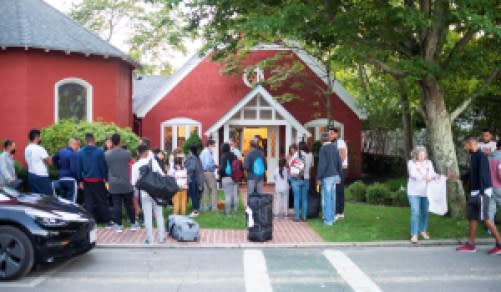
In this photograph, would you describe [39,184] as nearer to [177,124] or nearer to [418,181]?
[418,181]

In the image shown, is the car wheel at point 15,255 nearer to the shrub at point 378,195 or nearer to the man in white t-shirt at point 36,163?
the man in white t-shirt at point 36,163

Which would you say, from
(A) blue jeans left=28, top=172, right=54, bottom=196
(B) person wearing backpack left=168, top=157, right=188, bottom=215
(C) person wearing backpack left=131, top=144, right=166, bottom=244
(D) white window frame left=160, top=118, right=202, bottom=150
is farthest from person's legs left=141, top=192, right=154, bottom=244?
(D) white window frame left=160, top=118, right=202, bottom=150

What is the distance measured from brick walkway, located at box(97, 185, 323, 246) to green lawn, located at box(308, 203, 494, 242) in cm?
32

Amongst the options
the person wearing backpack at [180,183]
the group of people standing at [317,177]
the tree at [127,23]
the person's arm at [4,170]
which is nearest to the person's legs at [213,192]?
the person wearing backpack at [180,183]

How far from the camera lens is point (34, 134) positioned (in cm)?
1127

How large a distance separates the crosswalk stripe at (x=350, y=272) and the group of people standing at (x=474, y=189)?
187 cm

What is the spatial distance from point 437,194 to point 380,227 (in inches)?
72.2

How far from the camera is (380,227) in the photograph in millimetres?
11594

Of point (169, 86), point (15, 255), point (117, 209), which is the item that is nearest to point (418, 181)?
point (117, 209)

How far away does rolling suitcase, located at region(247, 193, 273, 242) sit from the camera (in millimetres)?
10305

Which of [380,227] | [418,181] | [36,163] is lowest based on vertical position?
[380,227]

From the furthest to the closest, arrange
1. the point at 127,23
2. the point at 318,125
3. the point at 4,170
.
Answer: the point at 127,23, the point at 318,125, the point at 4,170

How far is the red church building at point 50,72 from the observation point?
17.0m

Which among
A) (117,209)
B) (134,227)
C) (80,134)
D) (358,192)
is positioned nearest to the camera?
(117,209)
